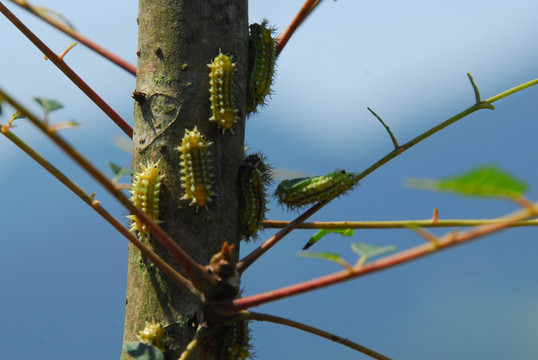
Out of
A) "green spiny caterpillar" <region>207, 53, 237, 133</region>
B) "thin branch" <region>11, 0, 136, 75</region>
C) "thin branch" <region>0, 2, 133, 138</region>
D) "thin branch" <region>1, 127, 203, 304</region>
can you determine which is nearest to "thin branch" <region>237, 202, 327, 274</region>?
"thin branch" <region>1, 127, 203, 304</region>

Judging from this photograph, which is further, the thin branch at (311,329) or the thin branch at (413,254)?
the thin branch at (311,329)

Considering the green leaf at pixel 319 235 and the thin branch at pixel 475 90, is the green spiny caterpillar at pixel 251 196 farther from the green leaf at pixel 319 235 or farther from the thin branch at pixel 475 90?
the thin branch at pixel 475 90

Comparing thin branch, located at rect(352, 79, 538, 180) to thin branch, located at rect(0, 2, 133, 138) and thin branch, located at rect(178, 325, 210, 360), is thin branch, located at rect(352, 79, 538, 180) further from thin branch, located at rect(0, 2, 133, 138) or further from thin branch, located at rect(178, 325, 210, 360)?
thin branch, located at rect(0, 2, 133, 138)

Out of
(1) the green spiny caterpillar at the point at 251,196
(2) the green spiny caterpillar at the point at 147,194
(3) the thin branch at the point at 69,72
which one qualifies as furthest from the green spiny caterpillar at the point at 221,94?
(3) the thin branch at the point at 69,72

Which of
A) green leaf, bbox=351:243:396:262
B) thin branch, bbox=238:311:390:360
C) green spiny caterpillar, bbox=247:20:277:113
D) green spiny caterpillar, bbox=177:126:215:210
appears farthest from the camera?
green spiny caterpillar, bbox=247:20:277:113

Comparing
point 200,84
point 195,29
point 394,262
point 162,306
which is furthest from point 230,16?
point 394,262

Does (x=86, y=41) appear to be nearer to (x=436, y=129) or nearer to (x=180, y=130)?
(x=180, y=130)
